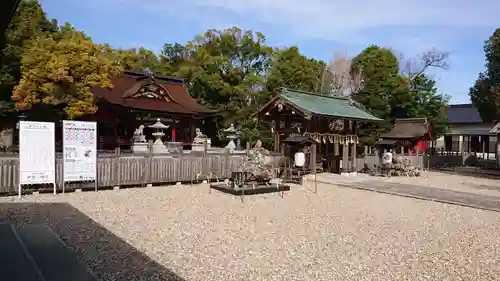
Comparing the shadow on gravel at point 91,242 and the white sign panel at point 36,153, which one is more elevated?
the white sign panel at point 36,153

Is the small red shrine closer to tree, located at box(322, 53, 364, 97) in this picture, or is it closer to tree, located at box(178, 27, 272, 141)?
tree, located at box(178, 27, 272, 141)

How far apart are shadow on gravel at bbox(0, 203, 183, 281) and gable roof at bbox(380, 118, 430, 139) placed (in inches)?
899

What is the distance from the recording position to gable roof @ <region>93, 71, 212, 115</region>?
25.1 metres

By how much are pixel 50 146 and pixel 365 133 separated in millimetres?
22398

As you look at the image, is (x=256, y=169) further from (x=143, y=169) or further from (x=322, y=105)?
(x=322, y=105)

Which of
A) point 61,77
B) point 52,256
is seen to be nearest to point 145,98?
point 61,77

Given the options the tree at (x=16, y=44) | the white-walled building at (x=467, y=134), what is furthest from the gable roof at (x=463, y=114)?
the tree at (x=16, y=44)

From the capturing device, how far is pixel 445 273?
525 cm

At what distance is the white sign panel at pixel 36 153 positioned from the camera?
10.3 metres

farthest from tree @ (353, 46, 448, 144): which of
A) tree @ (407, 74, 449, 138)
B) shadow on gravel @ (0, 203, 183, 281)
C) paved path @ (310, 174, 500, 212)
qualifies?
shadow on gravel @ (0, 203, 183, 281)

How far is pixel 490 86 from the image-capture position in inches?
→ 993

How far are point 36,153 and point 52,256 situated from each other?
20.9ft

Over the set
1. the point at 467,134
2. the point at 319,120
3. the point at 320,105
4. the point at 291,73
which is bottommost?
the point at 467,134

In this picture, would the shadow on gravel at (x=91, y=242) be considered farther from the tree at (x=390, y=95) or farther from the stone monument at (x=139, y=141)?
the tree at (x=390, y=95)
